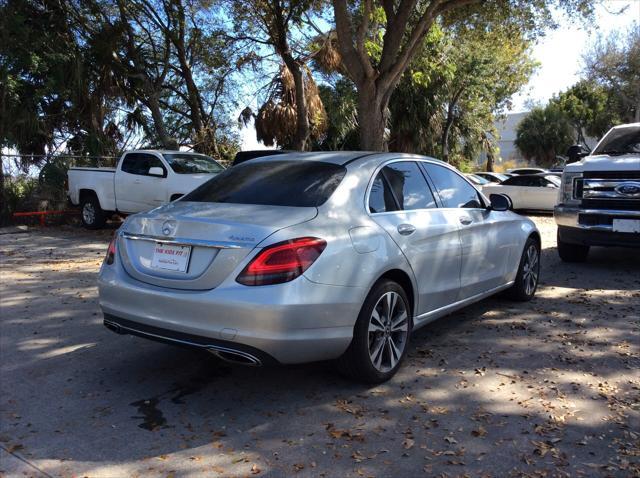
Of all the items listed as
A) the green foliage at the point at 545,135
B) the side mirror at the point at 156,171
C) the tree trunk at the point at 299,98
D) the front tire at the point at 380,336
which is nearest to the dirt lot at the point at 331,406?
the front tire at the point at 380,336

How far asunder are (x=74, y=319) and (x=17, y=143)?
37.8 ft

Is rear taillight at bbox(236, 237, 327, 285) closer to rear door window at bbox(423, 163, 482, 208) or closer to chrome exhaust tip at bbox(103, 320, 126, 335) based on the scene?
chrome exhaust tip at bbox(103, 320, 126, 335)

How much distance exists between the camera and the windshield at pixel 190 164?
13023 millimetres

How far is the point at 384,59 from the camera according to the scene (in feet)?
41.9

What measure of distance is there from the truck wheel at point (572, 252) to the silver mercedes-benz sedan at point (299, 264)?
14.9ft

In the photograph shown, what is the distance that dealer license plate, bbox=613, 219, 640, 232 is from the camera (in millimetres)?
7863

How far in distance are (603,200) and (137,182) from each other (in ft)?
30.3

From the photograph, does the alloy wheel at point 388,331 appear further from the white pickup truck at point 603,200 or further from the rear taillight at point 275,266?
the white pickup truck at point 603,200

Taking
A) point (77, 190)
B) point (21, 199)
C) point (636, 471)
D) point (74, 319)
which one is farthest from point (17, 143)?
point (636, 471)

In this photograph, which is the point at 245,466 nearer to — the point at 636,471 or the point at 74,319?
the point at 636,471

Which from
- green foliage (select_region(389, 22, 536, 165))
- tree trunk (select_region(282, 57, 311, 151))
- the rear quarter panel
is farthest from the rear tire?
green foliage (select_region(389, 22, 536, 165))

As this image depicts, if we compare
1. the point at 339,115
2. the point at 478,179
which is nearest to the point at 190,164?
the point at 339,115

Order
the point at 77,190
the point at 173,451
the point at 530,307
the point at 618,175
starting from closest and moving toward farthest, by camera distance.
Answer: the point at 173,451 → the point at 530,307 → the point at 618,175 → the point at 77,190

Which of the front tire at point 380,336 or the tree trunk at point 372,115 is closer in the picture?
the front tire at point 380,336
